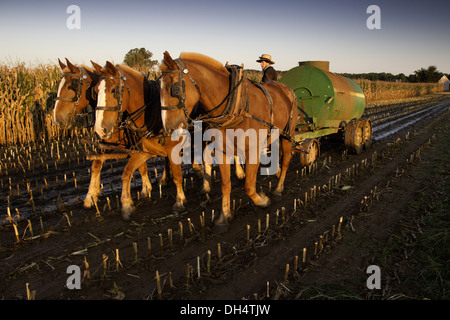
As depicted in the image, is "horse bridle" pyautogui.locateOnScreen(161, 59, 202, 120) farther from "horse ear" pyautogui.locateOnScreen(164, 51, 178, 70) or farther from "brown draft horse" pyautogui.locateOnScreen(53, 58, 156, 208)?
"brown draft horse" pyautogui.locateOnScreen(53, 58, 156, 208)

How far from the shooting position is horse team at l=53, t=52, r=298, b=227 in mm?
3572

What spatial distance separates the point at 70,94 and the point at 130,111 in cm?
103

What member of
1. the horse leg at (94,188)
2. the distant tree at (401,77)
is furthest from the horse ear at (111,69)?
the distant tree at (401,77)

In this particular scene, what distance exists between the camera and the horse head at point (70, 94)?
4.69 meters

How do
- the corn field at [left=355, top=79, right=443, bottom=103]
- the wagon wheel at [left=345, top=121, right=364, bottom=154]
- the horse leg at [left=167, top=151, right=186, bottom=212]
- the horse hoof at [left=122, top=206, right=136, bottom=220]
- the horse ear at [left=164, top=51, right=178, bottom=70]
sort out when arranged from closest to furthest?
the horse ear at [left=164, top=51, right=178, bottom=70]
the horse hoof at [left=122, top=206, right=136, bottom=220]
the horse leg at [left=167, top=151, right=186, bottom=212]
the wagon wheel at [left=345, top=121, right=364, bottom=154]
the corn field at [left=355, top=79, right=443, bottom=103]

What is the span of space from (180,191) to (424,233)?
388 cm

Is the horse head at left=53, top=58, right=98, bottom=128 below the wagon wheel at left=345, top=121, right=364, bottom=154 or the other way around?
the other way around

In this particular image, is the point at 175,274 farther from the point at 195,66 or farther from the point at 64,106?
the point at 64,106

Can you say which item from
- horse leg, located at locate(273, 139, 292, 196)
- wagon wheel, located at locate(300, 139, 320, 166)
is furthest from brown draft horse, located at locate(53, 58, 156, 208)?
wagon wheel, located at locate(300, 139, 320, 166)

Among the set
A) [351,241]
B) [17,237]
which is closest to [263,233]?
[351,241]

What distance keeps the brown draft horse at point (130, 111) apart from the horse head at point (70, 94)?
0.55 metres

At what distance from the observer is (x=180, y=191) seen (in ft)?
17.8

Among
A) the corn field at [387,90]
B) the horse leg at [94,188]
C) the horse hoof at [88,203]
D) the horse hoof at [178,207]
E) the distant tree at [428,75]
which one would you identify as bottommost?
the horse hoof at [178,207]

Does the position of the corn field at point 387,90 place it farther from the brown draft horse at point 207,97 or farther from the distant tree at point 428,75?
the brown draft horse at point 207,97
